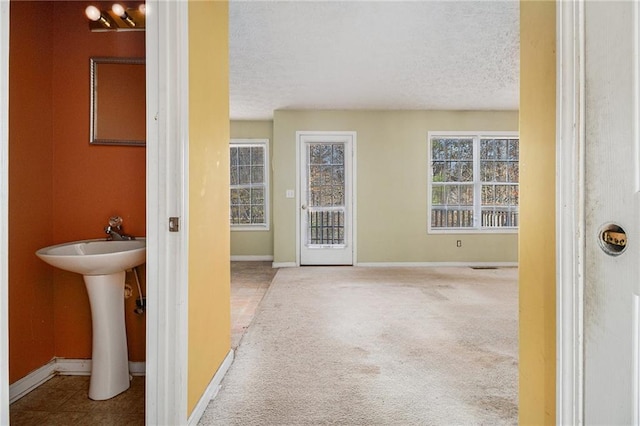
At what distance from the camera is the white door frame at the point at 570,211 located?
2.33 feet

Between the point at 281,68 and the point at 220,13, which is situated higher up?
the point at 281,68

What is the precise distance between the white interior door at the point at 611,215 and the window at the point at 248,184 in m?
6.28

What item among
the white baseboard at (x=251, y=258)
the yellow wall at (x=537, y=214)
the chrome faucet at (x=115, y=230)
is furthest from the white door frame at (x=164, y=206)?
the white baseboard at (x=251, y=258)

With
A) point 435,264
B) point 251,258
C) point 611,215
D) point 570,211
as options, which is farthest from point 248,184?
point 611,215

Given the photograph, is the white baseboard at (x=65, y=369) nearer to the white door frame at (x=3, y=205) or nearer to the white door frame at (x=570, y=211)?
the white door frame at (x=3, y=205)

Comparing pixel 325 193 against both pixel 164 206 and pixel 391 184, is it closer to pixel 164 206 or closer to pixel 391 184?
pixel 391 184

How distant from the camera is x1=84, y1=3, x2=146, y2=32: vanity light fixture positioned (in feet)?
6.80

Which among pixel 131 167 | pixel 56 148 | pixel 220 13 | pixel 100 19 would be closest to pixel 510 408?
pixel 131 167

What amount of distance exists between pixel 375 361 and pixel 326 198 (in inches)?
152

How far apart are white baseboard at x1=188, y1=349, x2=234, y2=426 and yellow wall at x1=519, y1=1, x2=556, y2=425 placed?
4.30 feet

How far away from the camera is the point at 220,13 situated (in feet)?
7.02

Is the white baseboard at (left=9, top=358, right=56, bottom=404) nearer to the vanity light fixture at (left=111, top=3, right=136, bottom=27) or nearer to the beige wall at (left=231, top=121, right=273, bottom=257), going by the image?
the vanity light fixture at (left=111, top=3, right=136, bottom=27)

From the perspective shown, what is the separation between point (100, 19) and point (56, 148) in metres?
0.79

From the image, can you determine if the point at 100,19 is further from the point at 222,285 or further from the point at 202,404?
the point at 202,404
